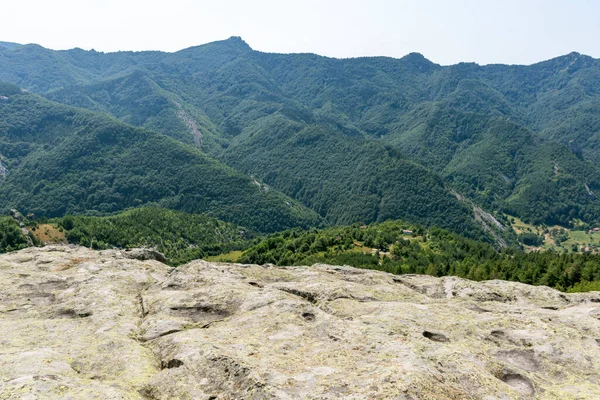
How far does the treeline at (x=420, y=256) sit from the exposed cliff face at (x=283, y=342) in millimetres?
77360

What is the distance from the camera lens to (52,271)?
3588 centimetres

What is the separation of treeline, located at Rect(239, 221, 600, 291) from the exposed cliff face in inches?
3046

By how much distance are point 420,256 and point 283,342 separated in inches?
5423

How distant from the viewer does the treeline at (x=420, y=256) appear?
98250 millimetres

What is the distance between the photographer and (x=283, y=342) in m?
17.8

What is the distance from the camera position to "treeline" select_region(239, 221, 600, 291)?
322 feet

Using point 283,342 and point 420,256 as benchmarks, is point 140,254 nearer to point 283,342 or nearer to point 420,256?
point 283,342

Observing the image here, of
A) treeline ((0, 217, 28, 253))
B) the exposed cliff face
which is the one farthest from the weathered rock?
treeline ((0, 217, 28, 253))

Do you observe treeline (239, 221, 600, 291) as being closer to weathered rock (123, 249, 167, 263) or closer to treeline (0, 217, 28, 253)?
weathered rock (123, 249, 167, 263)

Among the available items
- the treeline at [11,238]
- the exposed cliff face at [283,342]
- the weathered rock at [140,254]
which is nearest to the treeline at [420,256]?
the weathered rock at [140,254]

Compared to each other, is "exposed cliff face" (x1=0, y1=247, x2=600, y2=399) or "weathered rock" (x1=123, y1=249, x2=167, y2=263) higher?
"exposed cliff face" (x1=0, y1=247, x2=600, y2=399)

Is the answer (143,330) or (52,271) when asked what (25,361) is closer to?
(143,330)

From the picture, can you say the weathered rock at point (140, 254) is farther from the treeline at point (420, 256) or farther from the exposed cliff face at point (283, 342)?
the treeline at point (420, 256)

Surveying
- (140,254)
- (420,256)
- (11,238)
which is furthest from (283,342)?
(11,238)
